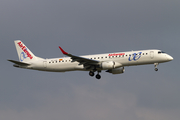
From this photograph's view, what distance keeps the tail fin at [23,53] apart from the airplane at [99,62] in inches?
31.4

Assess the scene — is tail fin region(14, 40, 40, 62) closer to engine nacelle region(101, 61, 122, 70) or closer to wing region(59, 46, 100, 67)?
wing region(59, 46, 100, 67)

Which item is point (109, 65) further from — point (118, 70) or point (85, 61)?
point (118, 70)

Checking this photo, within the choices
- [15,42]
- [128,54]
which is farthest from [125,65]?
[15,42]

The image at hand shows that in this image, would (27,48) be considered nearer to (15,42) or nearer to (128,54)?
(15,42)

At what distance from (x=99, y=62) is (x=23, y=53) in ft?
54.3

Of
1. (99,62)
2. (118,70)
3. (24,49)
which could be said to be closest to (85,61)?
(99,62)

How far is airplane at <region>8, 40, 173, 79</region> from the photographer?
52688 mm

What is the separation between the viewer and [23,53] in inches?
2384

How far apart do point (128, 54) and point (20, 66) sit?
20169mm

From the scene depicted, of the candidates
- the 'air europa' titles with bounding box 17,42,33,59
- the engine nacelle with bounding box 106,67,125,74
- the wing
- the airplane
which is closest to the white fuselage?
the airplane

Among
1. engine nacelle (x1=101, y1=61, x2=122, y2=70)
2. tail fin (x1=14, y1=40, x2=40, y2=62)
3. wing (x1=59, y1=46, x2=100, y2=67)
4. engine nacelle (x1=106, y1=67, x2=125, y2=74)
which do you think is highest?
tail fin (x1=14, y1=40, x2=40, y2=62)

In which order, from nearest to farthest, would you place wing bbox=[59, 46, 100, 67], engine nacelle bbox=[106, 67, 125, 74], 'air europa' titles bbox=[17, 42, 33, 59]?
wing bbox=[59, 46, 100, 67], engine nacelle bbox=[106, 67, 125, 74], 'air europa' titles bbox=[17, 42, 33, 59]

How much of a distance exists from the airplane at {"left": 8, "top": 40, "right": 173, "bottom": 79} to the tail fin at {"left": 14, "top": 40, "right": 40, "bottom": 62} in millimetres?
A: 797

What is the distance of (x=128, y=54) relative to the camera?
53125mm
